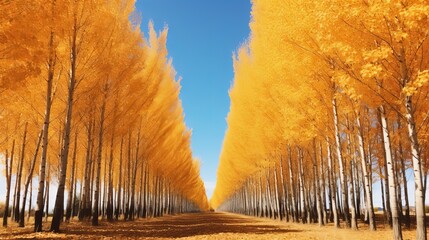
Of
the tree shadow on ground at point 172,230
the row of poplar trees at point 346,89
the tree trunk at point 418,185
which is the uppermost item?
the row of poplar trees at point 346,89

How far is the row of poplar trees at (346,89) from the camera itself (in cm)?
620

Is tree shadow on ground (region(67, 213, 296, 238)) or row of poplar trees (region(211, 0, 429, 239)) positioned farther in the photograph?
tree shadow on ground (region(67, 213, 296, 238))

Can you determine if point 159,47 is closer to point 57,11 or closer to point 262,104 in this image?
point 262,104

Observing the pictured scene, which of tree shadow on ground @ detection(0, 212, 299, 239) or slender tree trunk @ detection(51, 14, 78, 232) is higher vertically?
slender tree trunk @ detection(51, 14, 78, 232)

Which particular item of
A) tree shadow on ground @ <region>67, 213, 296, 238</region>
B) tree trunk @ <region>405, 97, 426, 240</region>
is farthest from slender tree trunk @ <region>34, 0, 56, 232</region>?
tree trunk @ <region>405, 97, 426, 240</region>

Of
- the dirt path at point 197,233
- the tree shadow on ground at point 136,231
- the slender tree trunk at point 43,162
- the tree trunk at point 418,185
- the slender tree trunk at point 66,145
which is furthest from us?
the slender tree trunk at point 66,145

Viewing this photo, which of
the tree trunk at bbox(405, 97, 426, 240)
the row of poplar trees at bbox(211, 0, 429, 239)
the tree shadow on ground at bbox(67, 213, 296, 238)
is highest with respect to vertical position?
the row of poplar trees at bbox(211, 0, 429, 239)

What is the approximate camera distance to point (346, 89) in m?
7.16

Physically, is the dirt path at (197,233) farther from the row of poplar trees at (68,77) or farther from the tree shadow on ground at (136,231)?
the row of poplar trees at (68,77)

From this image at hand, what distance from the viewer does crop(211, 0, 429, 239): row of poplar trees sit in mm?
6203

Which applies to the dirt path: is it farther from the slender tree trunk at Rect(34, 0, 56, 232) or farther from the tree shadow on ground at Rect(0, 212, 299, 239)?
the slender tree trunk at Rect(34, 0, 56, 232)

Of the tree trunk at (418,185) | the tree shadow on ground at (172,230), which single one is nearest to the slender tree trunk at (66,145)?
the tree shadow on ground at (172,230)

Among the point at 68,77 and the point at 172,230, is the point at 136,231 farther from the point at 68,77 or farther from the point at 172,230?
the point at 68,77

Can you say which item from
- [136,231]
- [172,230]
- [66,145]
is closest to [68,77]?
[66,145]
